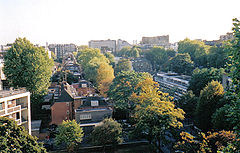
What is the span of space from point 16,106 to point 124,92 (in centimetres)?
1465

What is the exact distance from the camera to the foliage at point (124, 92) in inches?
1196

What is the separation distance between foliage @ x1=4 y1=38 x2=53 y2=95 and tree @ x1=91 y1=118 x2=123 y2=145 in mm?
13119

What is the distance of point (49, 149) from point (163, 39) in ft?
439

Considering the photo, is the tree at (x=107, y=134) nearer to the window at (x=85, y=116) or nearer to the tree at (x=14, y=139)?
the window at (x=85, y=116)

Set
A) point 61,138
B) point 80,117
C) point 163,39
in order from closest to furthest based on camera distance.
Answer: point 61,138 → point 80,117 → point 163,39

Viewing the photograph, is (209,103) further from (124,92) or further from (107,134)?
(107,134)

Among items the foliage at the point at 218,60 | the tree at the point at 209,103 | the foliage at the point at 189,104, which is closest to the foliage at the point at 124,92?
the foliage at the point at 189,104

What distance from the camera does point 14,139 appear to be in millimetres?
13062

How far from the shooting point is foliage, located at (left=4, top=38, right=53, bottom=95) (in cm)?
3042

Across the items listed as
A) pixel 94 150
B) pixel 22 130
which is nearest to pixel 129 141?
pixel 94 150

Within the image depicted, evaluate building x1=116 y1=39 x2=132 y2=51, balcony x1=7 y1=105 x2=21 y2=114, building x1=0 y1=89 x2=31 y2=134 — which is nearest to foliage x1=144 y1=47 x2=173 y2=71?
building x1=0 y1=89 x2=31 y2=134

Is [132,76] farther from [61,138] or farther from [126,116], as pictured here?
[61,138]

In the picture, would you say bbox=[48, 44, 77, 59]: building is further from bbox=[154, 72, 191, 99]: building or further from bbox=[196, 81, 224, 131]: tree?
bbox=[196, 81, 224, 131]: tree

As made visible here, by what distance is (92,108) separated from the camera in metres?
27.3
